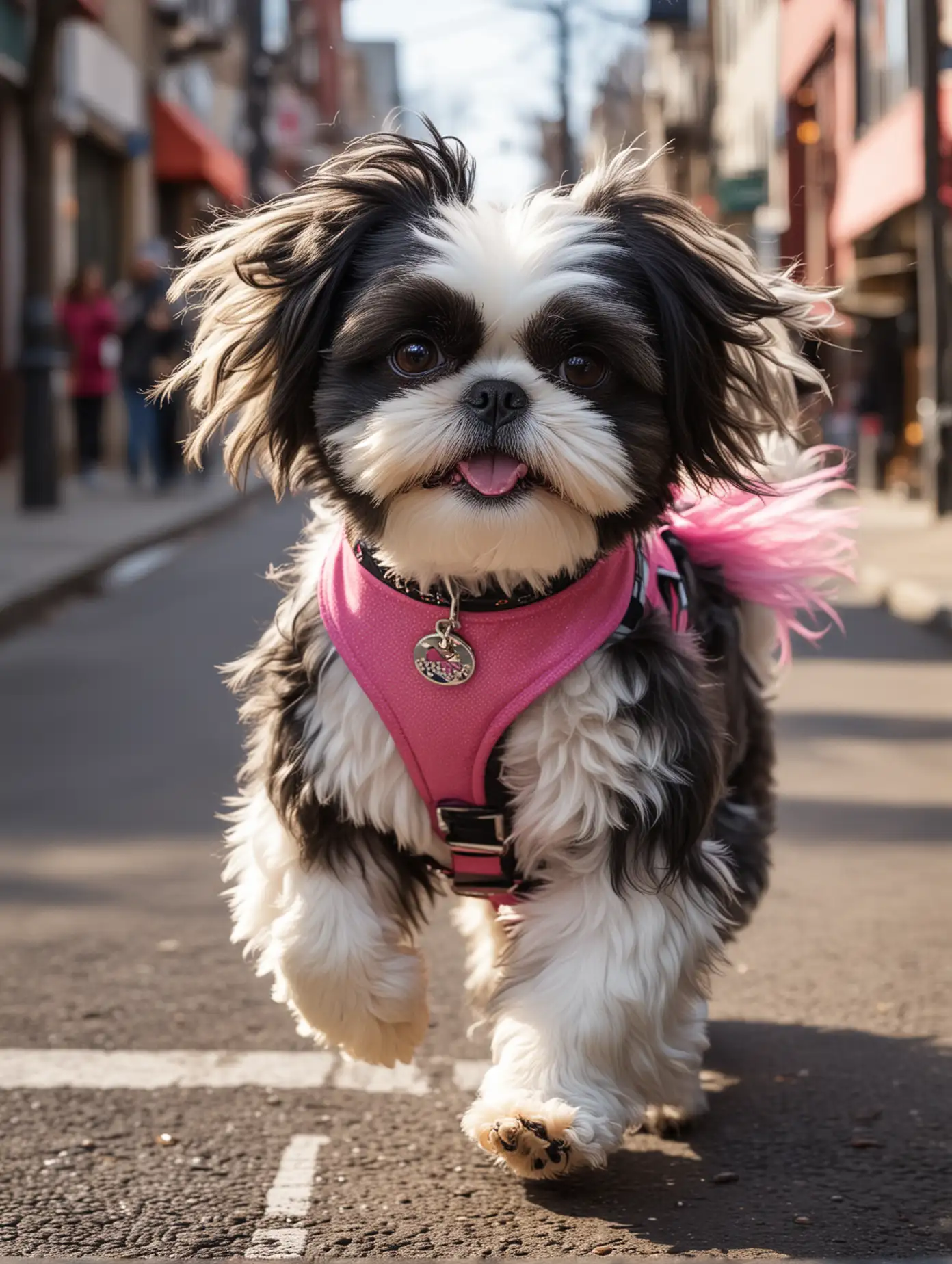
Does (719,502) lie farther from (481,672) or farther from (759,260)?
(481,672)

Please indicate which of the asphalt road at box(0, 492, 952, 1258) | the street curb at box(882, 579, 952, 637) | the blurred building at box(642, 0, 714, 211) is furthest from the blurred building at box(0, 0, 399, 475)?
the asphalt road at box(0, 492, 952, 1258)

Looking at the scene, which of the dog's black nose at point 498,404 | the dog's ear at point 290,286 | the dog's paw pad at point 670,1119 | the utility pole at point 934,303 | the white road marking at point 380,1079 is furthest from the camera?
the utility pole at point 934,303

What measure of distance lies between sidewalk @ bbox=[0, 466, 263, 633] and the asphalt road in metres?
4.67

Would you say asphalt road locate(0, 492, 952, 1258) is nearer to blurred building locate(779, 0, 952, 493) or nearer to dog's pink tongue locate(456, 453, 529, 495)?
dog's pink tongue locate(456, 453, 529, 495)

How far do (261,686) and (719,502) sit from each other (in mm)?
1056

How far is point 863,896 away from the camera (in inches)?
219

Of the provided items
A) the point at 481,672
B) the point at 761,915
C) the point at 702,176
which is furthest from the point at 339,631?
the point at 702,176

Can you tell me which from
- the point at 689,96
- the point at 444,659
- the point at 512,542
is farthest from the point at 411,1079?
the point at 689,96

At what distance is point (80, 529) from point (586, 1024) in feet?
43.9

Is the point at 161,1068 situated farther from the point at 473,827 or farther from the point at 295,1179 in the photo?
the point at 473,827

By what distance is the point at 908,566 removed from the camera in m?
13.9

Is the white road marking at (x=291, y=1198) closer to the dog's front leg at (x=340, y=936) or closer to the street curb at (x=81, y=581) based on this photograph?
the dog's front leg at (x=340, y=936)

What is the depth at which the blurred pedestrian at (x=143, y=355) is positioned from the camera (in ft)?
64.2

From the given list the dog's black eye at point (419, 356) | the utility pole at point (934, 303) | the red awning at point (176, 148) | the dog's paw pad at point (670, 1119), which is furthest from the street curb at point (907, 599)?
the red awning at point (176, 148)
